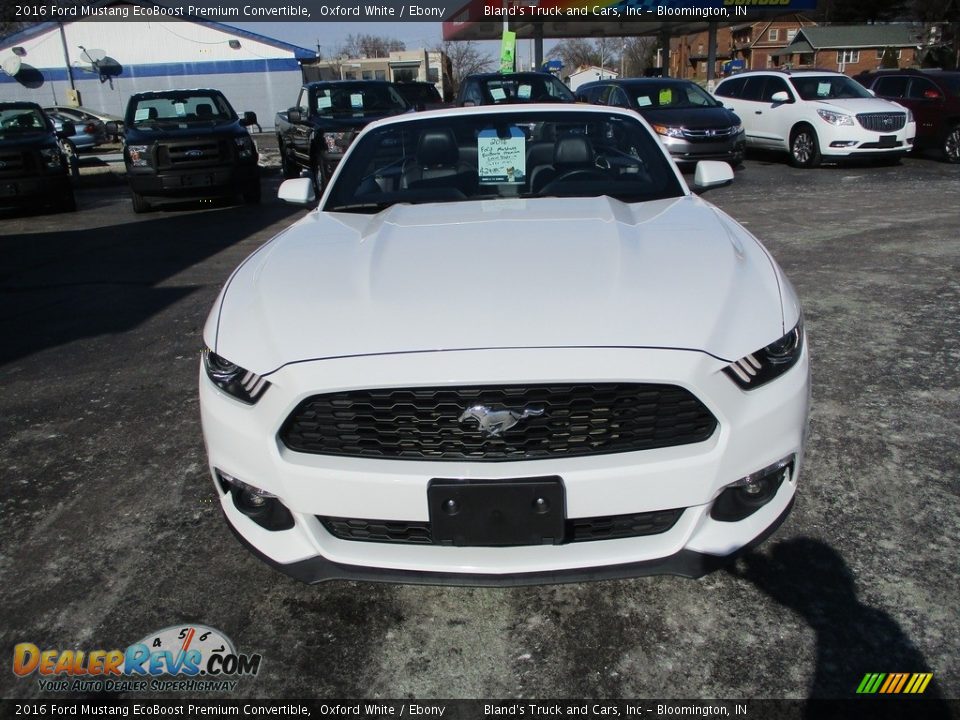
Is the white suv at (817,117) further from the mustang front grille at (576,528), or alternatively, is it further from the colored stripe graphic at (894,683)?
the mustang front grille at (576,528)

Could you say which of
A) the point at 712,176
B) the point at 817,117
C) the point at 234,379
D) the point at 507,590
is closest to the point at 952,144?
the point at 817,117

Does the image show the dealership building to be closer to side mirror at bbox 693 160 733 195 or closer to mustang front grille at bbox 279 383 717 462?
side mirror at bbox 693 160 733 195

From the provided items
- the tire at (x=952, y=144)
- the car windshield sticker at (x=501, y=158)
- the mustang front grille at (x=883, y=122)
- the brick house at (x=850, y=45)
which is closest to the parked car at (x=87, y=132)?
the mustang front grille at (x=883, y=122)

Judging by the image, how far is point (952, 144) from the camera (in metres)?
14.0

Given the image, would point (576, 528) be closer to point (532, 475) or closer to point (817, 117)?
point (532, 475)

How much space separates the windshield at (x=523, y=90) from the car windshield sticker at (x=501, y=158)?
10.4 m

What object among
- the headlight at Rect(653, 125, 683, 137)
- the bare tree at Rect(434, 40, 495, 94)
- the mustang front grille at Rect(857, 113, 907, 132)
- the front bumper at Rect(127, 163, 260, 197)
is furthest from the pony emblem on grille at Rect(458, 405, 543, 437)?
the bare tree at Rect(434, 40, 495, 94)

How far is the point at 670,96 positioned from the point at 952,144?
5008 millimetres

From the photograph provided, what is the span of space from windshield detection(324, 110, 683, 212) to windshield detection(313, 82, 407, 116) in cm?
906

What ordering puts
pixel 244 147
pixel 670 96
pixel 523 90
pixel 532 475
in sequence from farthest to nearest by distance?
pixel 670 96 < pixel 523 90 < pixel 244 147 < pixel 532 475

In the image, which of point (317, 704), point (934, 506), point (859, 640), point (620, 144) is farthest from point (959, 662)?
point (620, 144)

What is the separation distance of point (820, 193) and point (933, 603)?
983cm

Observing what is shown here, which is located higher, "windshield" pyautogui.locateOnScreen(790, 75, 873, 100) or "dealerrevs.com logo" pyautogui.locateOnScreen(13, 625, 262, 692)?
"windshield" pyautogui.locateOnScreen(790, 75, 873, 100)

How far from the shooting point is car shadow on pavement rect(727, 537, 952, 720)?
2.06 metres
